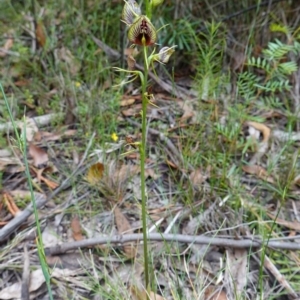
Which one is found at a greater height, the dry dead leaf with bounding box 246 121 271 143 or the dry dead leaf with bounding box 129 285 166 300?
the dry dead leaf with bounding box 246 121 271 143

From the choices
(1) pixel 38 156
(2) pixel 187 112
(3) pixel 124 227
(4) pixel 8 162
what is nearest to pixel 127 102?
(2) pixel 187 112

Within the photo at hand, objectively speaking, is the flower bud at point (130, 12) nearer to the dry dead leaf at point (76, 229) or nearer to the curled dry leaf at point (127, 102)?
the dry dead leaf at point (76, 229)

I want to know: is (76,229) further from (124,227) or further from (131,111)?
(131,111)

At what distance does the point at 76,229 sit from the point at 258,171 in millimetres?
720

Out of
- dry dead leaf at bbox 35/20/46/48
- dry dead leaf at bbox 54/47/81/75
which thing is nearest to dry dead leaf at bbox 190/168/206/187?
dry dead leaf at bbox 54/47/81/75

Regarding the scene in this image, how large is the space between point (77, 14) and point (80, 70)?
1.22ft

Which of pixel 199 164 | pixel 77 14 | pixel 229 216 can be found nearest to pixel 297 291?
pixel 229 216

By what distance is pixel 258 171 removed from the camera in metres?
1.62

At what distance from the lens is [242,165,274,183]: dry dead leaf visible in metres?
1.58

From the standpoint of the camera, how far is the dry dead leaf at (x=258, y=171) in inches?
62.3

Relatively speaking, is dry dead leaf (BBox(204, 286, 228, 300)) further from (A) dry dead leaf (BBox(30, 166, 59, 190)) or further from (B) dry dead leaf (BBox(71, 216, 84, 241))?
(A) dry dead leaf (BBox(30, 166, 59, 190))

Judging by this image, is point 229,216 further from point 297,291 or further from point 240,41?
point 240,41

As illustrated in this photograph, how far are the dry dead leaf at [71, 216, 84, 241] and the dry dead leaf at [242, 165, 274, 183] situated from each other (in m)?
0.67

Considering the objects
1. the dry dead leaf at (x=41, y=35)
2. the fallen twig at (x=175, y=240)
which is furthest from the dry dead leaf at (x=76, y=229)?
the dry dead leaf at (x=41, y=35)
